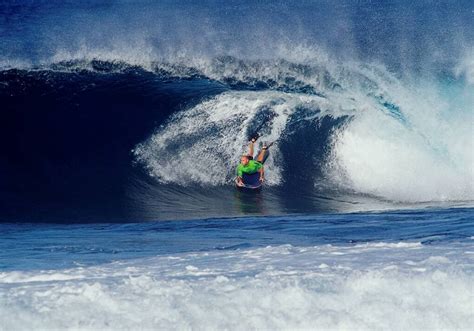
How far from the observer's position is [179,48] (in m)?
24.8

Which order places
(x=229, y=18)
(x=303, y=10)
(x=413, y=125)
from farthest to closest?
(x=303, y=10)
(x=229, y=18)
(x=413, y=125)

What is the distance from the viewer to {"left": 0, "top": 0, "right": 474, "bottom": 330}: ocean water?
8148mm

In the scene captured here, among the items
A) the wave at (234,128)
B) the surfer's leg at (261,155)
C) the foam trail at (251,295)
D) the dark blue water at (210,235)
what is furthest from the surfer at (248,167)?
the foam trail at (251,295)

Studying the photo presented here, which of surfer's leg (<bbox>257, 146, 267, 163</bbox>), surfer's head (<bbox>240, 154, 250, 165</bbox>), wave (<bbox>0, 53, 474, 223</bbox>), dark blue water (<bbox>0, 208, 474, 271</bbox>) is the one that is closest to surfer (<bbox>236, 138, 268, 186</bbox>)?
surfer's head (<bbox>240, 154, 250, 165</bbox>)

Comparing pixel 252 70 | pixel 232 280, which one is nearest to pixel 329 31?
pixel 252 70

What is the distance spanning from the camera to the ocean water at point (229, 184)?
8148 mm

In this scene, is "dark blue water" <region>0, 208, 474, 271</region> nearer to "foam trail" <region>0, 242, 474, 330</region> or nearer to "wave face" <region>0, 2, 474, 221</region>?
"foam trail" <region>0, 242, 474, 330</region>

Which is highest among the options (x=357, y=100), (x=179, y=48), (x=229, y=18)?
(x=229, y=18)

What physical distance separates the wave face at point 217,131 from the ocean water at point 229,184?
0.05 m

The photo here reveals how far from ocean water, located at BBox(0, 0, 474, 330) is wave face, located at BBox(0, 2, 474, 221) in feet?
0.17

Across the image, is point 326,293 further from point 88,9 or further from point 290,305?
point 88,9

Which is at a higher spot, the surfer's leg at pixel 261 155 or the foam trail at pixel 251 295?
the surfer's leg at pixel 261 155

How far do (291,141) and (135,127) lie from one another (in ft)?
12.1

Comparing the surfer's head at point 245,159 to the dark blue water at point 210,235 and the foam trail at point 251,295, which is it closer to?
the dark blue water at point 210,235
